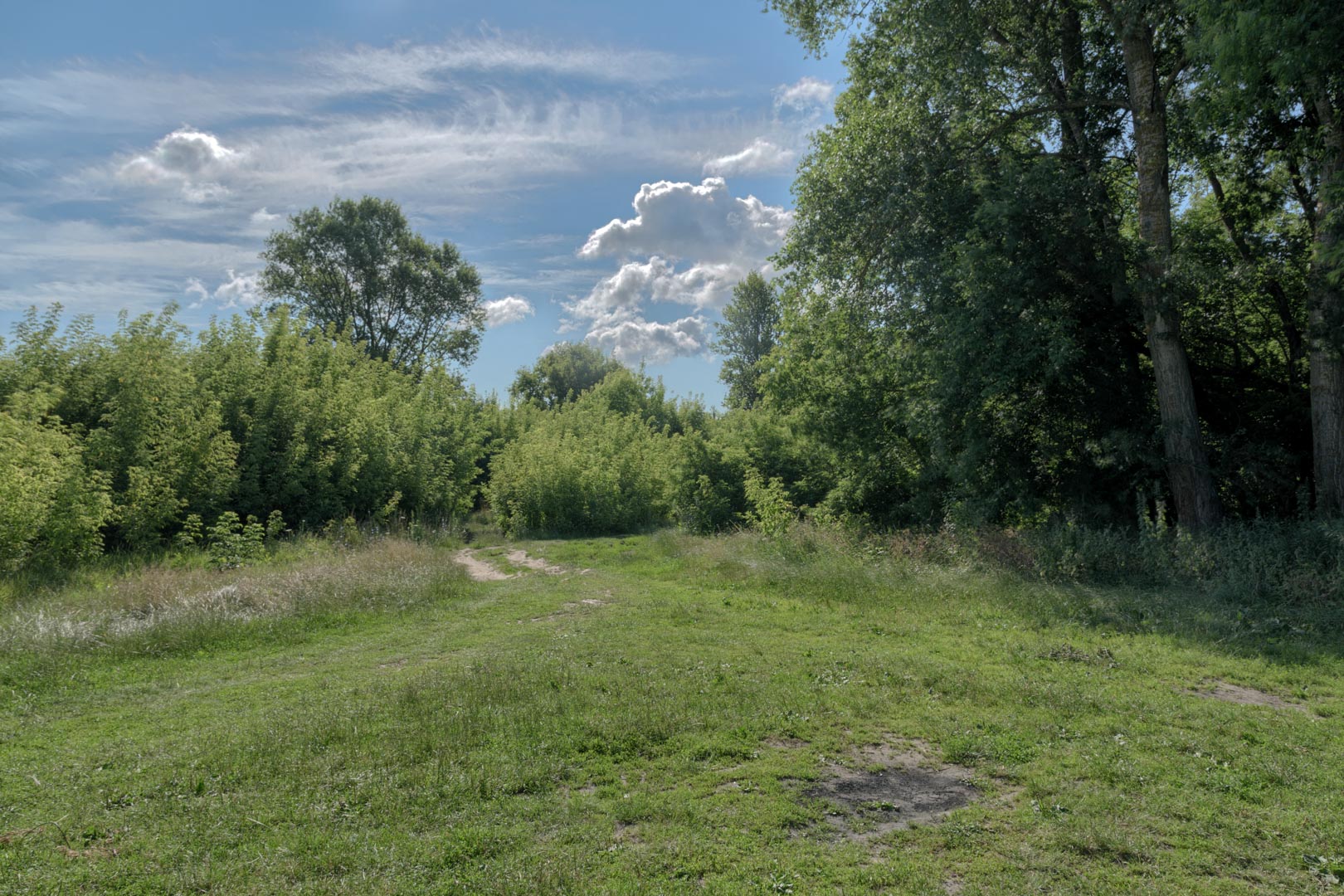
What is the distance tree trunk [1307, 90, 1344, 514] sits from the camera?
12.5 metres

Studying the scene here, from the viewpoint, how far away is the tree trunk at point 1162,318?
14102mm

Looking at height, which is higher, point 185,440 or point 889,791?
point 185,440

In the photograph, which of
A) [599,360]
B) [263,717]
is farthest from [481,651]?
[599,360]

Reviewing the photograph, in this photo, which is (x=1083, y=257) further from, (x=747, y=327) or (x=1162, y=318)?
(x=747, y=327)

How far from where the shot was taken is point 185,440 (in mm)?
17000

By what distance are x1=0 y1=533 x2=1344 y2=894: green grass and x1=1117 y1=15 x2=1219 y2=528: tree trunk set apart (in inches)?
144

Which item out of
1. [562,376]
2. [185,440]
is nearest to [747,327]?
[562,376]

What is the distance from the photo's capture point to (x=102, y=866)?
4508mm

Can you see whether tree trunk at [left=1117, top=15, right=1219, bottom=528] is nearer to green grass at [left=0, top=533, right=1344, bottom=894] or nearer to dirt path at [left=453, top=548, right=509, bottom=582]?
green grass at [left=0, top=533, right=1344, bottom=894]

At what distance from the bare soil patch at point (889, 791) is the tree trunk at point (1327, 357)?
11.4 m

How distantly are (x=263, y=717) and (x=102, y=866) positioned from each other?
2.74 metres

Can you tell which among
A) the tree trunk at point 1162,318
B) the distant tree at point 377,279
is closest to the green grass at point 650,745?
the tree trunk at point 1162,318

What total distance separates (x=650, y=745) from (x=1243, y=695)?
6.19m

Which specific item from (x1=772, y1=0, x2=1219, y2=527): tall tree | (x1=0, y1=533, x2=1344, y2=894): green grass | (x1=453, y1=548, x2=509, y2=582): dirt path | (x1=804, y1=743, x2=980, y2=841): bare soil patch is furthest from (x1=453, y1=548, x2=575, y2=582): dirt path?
(x1=804, y1=743, x2=980, y2=841): bare soil patch
